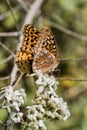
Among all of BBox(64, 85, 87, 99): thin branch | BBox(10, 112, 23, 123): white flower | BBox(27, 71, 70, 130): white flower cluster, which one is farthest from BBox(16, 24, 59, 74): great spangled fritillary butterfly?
BBox(64, 85, 87, 99): thin branch

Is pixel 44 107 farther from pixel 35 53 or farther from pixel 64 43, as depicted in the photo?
pixel 64 43

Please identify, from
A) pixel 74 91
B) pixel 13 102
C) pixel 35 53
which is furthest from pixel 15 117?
pixel 74 91

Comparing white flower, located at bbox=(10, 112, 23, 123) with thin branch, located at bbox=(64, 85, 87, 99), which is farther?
thin branch, located at bbox=(64, 85, 87, 99)

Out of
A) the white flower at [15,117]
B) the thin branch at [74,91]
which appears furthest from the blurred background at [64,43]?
the white flower at [15,117]

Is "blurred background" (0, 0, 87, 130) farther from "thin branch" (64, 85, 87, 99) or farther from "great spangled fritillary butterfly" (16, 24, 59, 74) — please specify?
"great spangled fritillary butterfly" (16, 24, 59, 74)

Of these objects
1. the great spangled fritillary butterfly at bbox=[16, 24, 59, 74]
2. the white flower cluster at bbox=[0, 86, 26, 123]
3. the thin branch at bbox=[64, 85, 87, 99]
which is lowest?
the white flower cluster at bbox=[0, 86, 26, 123]

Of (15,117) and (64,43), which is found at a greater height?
(64,43)

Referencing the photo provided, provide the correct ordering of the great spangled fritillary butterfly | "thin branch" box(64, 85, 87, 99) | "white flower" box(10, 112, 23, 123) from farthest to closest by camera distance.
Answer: "thin branch" box(64, 85, 87, 99)
the great spangled fritillary butterfly
"white flower" box(10, 112, 23, 123)
